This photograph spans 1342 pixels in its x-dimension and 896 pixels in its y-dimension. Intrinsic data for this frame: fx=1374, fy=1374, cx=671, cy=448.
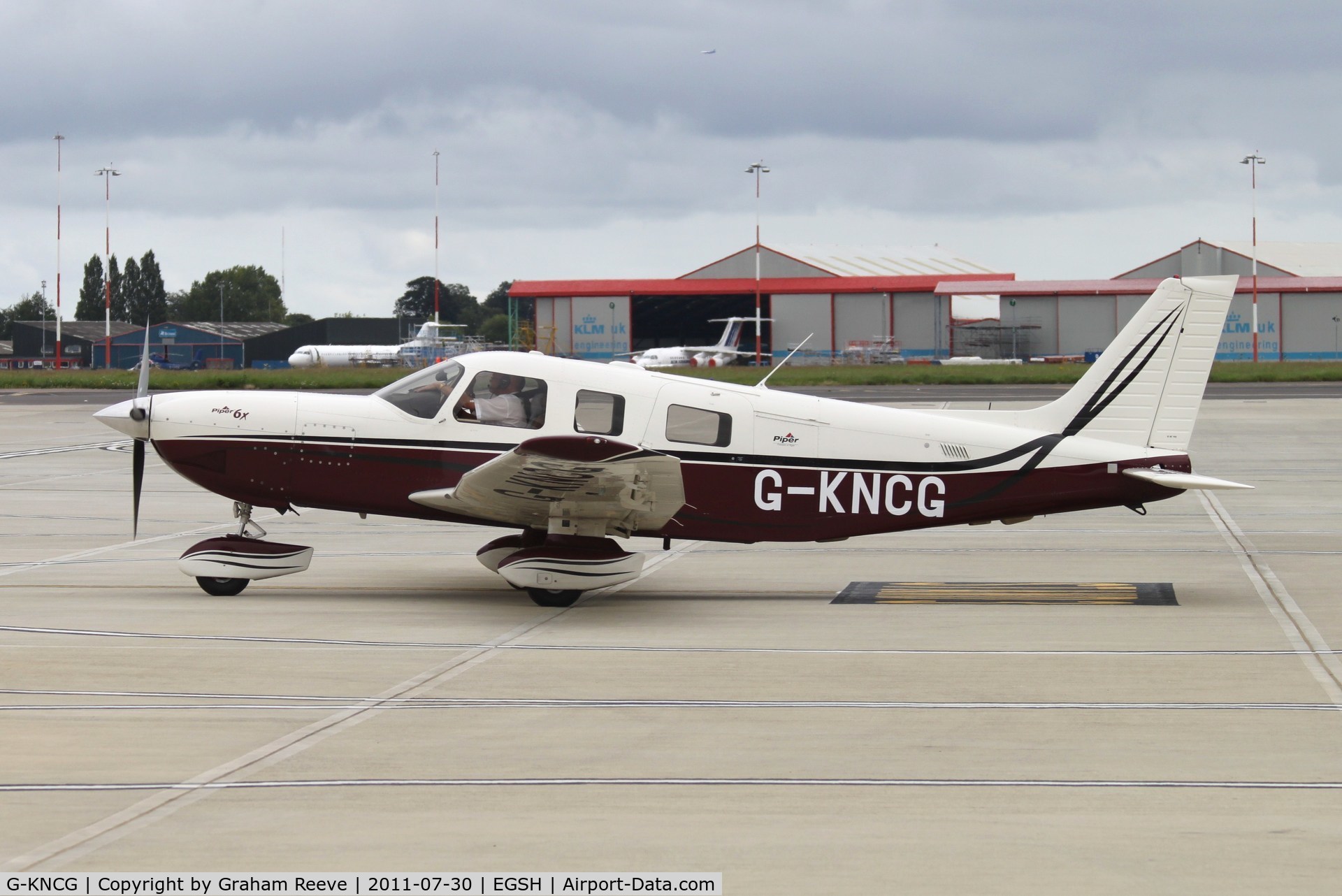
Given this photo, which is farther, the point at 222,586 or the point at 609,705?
the point at 222,586

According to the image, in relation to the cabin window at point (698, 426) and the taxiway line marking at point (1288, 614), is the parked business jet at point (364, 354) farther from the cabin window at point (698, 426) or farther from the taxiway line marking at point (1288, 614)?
the cabin window at point (698, 426)

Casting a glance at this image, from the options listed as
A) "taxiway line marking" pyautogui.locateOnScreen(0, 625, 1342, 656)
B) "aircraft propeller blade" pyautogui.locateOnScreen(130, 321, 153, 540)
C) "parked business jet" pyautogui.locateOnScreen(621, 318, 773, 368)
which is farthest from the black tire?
"parked business jet" pyautogui.locateOnScreen(621, 318, 773, 368)

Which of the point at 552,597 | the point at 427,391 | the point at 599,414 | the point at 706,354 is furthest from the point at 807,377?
the point at 552,597

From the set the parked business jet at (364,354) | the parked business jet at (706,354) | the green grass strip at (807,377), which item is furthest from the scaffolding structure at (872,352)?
the parked business jet at (364,354)

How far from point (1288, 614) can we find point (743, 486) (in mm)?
4551

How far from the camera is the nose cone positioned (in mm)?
11852

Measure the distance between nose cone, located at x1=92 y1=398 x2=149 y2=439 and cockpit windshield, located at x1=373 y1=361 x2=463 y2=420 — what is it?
6.58 ft

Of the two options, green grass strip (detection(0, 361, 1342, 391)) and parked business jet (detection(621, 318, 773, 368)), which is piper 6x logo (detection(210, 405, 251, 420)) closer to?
green grass strip (detection(0, 361, 1342, 391))

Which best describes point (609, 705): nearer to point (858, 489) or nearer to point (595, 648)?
point (595, 648)

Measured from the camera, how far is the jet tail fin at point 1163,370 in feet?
39.2

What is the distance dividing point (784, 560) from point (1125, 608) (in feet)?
13.7

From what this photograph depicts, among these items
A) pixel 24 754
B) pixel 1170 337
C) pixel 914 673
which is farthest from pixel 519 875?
pixel 1170 337

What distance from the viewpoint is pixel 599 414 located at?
460 inches

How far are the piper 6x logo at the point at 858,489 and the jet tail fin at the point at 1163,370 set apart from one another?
1167mm
